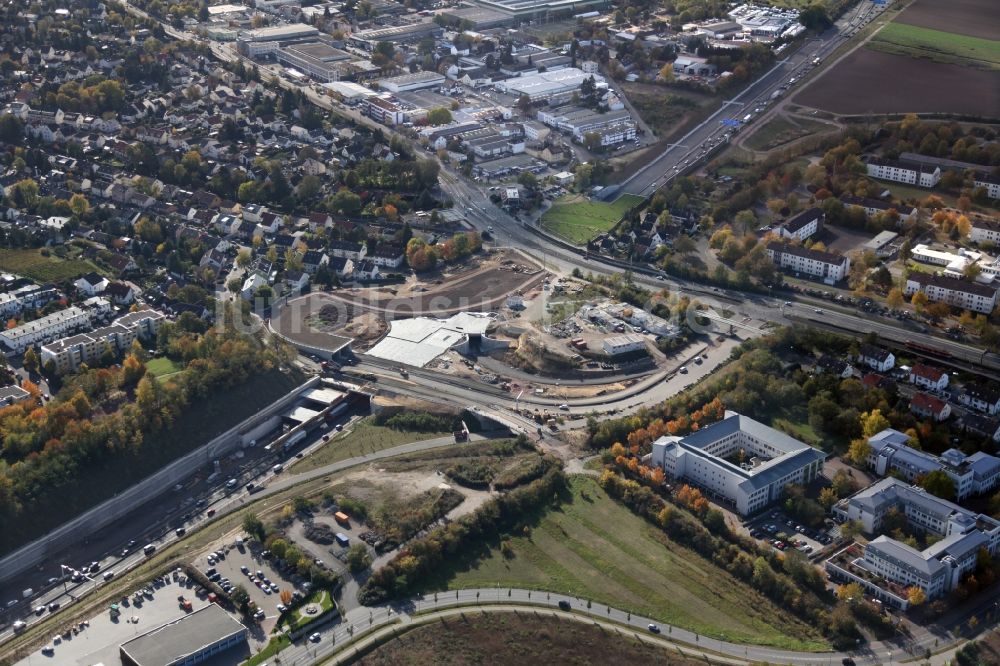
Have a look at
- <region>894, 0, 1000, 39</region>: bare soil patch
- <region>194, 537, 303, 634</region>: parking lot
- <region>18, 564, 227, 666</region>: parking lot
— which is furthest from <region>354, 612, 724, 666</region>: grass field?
<region>894, 0, 1000, 39</region>: bare soil patch

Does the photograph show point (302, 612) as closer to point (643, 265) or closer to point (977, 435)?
point (977, 435)

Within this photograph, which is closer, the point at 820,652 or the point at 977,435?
the point at 820,652

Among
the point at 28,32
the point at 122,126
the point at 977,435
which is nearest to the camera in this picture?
the point at 977,435

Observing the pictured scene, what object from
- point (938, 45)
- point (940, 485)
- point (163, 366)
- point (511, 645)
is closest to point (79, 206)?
point (163, 366)

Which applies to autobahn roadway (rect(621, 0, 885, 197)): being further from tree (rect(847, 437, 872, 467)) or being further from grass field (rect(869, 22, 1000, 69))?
tree (rect(847, 437, 872, 467))

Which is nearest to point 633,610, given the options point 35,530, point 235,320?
point 35,530

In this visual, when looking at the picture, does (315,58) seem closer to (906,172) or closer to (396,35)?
(396,35)
